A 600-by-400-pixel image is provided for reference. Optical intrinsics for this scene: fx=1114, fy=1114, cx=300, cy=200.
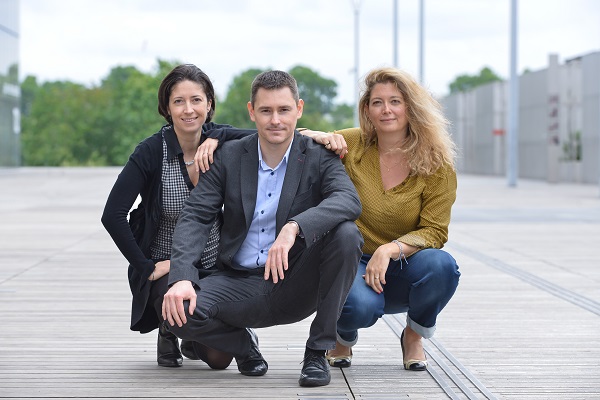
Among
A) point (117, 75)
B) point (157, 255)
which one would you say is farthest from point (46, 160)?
point (157, 255)

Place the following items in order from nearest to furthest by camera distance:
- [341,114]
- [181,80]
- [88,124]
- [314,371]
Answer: [314,371] < [181,80] < [88,124] < [341,114]

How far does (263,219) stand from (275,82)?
0.61 metres

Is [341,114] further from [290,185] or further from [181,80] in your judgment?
[290,185]

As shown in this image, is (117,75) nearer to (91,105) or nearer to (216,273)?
(91,105)

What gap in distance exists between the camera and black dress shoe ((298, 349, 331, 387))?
4871mm

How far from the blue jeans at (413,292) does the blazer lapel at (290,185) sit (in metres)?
0.48

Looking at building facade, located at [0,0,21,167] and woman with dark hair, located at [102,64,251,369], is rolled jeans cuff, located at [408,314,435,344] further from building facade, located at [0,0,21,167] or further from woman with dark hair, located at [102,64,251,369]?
building facade, located at [0,0,21,167]

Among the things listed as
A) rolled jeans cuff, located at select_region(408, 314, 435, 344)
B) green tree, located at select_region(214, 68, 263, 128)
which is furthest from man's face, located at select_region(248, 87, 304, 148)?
green tree, located at select_region(214, 68, 263, 128)

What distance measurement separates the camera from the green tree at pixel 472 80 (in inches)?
4665

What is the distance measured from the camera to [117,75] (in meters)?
111

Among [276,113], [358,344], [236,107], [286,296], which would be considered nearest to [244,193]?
[276,113]

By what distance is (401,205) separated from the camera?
5246 millimetres

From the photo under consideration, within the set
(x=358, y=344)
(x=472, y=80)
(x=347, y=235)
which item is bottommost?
(x=358, y=344)

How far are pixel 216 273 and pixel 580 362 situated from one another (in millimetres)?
1920
